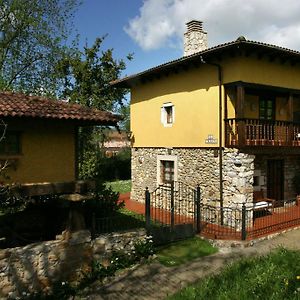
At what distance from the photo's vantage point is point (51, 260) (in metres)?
8.51

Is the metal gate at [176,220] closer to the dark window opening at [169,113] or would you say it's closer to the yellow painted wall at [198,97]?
the yellow painted wall at [198,97]

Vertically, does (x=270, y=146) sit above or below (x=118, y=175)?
above

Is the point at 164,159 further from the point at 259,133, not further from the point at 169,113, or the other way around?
the point at 259,133

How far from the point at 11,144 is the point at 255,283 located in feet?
20.2

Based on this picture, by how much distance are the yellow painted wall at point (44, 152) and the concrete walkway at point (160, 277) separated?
2936 millimetres

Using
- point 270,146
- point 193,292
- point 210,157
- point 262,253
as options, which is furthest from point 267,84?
point 193,292

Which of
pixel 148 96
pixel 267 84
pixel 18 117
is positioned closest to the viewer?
pixel 18 117

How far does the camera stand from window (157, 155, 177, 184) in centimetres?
1591

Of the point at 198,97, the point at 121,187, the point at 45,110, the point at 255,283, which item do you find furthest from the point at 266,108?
the point at 121,187

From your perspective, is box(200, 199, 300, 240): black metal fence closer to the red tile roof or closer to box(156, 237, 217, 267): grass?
box(156, 237, 217, 267): grass

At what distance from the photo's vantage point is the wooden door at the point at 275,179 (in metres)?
15.0

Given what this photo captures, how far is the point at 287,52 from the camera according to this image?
41.8 feet

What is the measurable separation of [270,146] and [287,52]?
137 inches

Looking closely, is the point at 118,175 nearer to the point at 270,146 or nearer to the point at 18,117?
the point at 270,146
